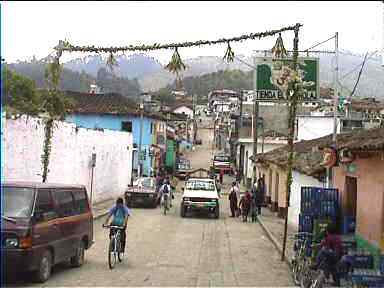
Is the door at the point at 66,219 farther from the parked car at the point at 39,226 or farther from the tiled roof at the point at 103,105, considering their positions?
the tiled roof at the point at 103,105

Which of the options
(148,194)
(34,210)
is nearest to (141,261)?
(34,210)

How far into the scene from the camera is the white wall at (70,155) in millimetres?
18359

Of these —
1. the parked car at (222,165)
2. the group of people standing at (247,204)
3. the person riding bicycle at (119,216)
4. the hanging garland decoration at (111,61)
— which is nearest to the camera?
the hanging garland decoration at (111,61)

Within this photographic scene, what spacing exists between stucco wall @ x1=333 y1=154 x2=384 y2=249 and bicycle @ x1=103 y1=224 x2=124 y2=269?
18.3 feet

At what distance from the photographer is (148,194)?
33.5m

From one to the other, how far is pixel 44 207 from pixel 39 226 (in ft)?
1.80

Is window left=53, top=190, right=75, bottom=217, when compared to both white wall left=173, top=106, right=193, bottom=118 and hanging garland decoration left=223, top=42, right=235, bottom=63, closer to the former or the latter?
hanging garland decoration left=223, top=42, right=235, bottom=63

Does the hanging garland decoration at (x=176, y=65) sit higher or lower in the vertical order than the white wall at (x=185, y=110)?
lower

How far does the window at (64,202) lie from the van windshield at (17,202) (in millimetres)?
862

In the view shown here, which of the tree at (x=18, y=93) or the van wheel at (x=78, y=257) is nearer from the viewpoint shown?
the tree at (x=18, y=93)

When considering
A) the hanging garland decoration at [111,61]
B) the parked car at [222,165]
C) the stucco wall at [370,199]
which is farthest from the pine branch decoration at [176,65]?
the parked car at [222,165]

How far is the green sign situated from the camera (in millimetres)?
16609

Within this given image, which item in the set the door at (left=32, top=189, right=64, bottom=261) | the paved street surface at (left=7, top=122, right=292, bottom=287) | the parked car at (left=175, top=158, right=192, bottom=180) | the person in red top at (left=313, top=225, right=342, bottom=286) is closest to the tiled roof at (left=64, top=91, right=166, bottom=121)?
the parked car at (left=175, top=158, right=192, bottom=180)

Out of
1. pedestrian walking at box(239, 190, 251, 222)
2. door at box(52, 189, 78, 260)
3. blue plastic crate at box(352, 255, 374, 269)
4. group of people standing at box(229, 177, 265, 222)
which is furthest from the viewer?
group of people standing at box(229, 177, 265, 222)
